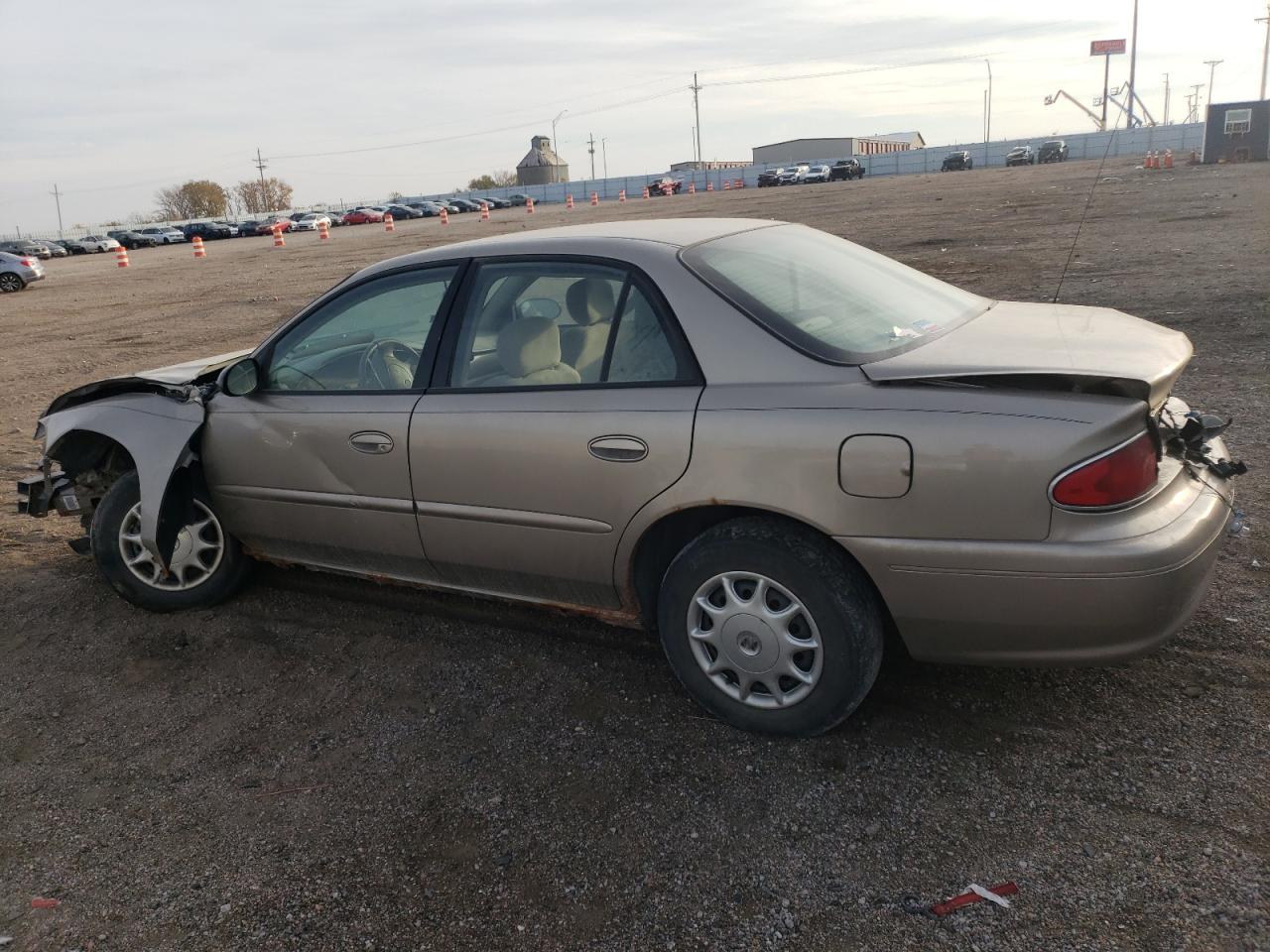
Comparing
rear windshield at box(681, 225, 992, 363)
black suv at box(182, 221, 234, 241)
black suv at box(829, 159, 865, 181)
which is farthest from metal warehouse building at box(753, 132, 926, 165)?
rear windshield at box(681, 225, 992, 363)

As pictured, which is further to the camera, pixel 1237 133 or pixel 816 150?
pixel 816 150

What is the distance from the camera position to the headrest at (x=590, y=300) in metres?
3.43

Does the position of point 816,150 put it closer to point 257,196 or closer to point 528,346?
point 257,196

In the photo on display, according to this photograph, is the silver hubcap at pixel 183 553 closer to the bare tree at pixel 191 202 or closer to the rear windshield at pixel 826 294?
the rear windshield at pixel 826 294

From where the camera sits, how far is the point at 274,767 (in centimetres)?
330

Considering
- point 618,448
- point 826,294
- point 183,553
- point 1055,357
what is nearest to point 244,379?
point 183,553

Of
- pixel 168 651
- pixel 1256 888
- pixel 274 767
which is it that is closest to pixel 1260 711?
pixel 1256 888

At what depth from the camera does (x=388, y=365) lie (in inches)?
158

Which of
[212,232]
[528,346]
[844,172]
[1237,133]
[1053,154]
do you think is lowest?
[528,346]

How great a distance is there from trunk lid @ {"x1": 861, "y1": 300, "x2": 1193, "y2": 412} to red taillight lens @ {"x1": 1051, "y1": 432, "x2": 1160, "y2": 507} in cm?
17

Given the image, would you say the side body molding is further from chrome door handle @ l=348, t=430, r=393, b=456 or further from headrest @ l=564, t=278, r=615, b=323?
headrest @ l=564, t=278, r=615, b=323

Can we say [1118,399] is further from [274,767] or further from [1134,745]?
[274,767]

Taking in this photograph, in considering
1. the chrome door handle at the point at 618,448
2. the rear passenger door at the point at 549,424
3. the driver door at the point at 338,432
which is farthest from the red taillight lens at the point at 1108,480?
the driver door at the point at 338,432

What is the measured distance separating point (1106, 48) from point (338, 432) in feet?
352
